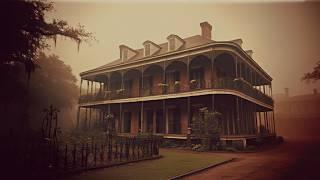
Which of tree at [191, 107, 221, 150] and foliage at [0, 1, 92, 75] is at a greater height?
foliage at [0, 1, 92, 75]

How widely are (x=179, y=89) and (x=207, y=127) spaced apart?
1652 mm

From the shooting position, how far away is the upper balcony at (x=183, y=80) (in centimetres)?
521

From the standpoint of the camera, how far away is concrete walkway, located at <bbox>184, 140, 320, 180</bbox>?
12.7ft

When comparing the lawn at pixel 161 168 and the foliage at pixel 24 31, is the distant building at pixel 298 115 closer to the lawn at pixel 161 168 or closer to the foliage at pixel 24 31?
the lawn at pixel 161 168

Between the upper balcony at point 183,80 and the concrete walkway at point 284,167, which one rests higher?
the upper balcony at point 183,80

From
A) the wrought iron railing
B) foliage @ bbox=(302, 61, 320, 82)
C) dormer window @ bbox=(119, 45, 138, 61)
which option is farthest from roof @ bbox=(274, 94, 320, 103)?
dormer window @ bbox=(119, 45, 138, 61)

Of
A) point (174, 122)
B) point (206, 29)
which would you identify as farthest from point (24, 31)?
point (174, 122)

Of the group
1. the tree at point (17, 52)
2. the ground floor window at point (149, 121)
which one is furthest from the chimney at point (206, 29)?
the tree at point (17, 52)

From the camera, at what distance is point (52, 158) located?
12.7ft

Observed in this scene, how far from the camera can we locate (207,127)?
5.92 metres

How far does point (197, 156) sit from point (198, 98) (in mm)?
1710

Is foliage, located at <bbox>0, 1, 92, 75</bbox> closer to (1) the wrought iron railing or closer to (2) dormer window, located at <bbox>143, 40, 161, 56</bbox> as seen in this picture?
(1) the wrought iron railing

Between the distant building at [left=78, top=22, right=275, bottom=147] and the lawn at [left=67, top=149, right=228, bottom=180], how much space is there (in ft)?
2.58

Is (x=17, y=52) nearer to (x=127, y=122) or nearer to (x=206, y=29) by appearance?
(x=127, y=122)
